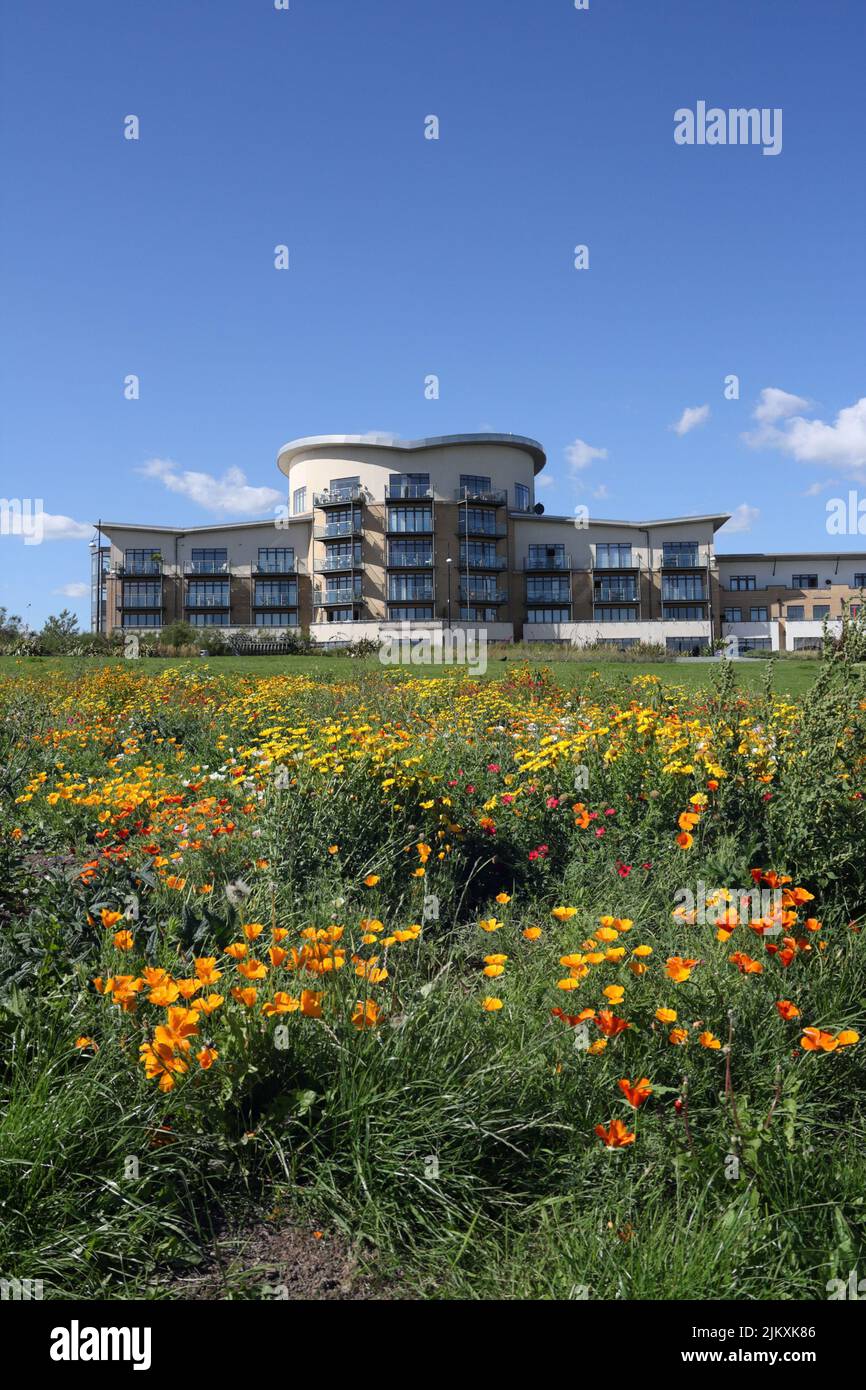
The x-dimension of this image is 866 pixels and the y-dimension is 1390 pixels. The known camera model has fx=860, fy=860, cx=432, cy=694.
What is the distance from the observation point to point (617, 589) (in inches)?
2854

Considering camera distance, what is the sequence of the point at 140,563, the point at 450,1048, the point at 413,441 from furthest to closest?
the point at 140,563 < the point at 413,441 < the point at 450,1048

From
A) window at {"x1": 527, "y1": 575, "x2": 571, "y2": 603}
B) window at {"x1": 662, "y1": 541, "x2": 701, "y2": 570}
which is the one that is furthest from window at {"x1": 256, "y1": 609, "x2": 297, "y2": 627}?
window at {"x1": 662, "y1": 541, "x2": 701, "y2": 570}

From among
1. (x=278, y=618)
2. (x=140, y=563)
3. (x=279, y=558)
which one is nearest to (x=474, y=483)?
(x=279, y=558)

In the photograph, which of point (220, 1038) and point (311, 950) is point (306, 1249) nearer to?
point (220, 1038)

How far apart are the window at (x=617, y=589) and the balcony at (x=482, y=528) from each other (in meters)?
9.29

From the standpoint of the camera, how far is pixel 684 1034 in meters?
2.85

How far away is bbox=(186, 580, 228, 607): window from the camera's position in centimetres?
7412

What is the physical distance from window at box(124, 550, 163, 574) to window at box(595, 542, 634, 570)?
38.1 metres

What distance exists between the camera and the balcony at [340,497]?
70.3 m

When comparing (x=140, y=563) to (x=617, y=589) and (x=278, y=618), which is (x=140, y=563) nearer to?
(x=278, y=618)

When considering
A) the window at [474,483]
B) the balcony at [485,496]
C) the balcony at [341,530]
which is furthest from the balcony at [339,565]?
the window at [474,483]

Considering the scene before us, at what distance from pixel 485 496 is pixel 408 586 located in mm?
9595
